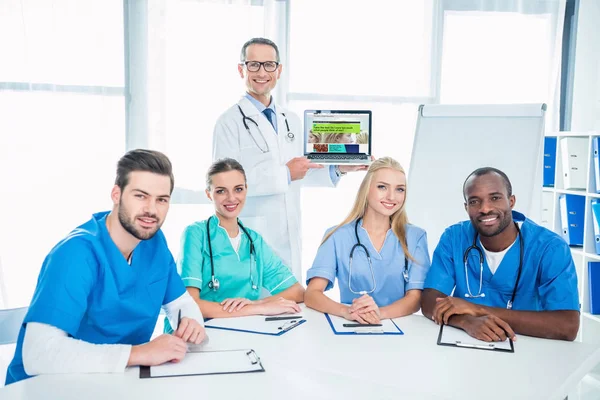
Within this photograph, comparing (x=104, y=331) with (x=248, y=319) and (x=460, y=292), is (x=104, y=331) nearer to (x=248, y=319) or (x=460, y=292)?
(x=248, y=319)

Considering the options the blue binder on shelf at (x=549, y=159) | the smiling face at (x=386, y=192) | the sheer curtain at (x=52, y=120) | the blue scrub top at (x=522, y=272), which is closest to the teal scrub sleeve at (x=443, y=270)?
the blue scrub top at (x=522, y=272)

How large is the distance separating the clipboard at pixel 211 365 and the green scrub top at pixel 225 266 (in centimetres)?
57

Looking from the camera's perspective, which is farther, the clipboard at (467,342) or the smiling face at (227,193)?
the smiling face at (227,193)

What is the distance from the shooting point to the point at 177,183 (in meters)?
3.42

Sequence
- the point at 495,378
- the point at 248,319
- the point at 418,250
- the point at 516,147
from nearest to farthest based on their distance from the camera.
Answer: the point at 495,378
the point at 248,319
the point at 418,250
the point at 516,147

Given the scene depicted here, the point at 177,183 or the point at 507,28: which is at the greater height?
the point at 507,28

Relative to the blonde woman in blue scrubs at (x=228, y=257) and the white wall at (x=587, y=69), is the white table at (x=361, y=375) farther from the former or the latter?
the white wall at (x=587, y=69)

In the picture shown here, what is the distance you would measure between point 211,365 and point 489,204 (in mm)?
1050

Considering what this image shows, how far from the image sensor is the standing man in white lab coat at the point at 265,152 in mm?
2506

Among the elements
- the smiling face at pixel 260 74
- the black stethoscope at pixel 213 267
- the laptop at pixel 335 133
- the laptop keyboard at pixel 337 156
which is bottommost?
the black stethoscope at pixel 213 267

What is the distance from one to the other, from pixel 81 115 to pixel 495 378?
114 inches

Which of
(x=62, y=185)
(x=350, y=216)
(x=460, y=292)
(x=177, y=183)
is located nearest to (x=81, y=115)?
(x=62, y=185)

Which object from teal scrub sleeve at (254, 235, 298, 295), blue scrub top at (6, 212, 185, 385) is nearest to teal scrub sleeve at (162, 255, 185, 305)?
blue scrub top at (6, 212, 185, 385)

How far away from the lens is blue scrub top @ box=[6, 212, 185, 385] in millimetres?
1242
